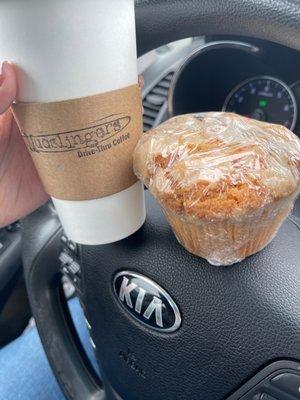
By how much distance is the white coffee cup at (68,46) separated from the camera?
34 cm

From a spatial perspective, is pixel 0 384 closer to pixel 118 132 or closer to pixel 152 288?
pixel 152 288

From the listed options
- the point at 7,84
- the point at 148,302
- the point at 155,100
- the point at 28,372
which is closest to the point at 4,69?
the point at 7,84

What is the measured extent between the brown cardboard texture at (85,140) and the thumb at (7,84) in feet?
0.04

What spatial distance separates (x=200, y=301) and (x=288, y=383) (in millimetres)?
122

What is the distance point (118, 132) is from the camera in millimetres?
401

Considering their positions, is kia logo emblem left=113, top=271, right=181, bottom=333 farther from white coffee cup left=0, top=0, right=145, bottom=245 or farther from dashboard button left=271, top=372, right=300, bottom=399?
white coffee cup left=0, top=0, right=145, bottom=245

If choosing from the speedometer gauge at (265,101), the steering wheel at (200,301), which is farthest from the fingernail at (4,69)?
the speedometer gauge at (265,101)

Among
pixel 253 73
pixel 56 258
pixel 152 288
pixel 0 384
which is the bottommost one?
pixel 0 384

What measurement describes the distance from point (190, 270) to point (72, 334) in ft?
1.41

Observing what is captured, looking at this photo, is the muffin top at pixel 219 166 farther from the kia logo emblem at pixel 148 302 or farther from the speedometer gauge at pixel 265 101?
the speedometer gauge at pixel 265 101

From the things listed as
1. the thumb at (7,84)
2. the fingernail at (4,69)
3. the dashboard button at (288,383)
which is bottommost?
the dashboard button at (288,383)

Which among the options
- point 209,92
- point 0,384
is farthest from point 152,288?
point 0,384

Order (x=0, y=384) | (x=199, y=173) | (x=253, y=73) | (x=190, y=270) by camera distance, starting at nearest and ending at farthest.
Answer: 1. (x=199, y=173)
2. (x=190, y=270)
3. (x=253, y=73)
4. (x=0, y=384)

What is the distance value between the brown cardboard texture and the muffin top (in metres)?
0.02
